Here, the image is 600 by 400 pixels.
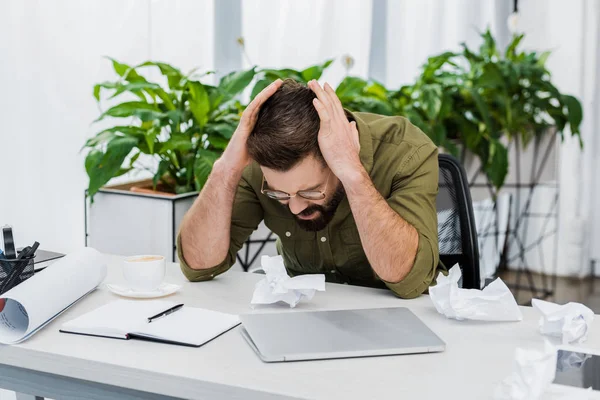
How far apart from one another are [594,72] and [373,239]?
3200 mm

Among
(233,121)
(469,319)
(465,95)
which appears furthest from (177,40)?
(469,319)

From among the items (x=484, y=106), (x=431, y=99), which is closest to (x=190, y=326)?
(x=431, y=99)

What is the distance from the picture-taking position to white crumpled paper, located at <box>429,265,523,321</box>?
128cm

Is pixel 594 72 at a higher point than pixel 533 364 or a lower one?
higher

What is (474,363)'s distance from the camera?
43.1 inches

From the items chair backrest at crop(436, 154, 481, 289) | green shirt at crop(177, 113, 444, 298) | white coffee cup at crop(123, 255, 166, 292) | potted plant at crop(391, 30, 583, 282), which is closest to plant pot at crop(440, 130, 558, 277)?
potted plant at crop(391, 30, 583, 282)

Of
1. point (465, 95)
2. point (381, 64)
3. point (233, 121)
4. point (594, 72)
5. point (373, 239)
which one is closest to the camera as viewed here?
point (373, 239)

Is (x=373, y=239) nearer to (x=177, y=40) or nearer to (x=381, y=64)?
(x=177, y=40)

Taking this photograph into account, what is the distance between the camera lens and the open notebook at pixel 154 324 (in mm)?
1188

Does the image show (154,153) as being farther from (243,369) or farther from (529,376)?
(529,376)

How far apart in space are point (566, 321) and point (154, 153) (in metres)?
1.41

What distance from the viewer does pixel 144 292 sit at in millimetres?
1445

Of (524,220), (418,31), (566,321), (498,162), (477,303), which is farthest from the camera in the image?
(524,220)

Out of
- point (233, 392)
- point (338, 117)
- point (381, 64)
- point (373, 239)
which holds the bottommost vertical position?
point (233, 392)
